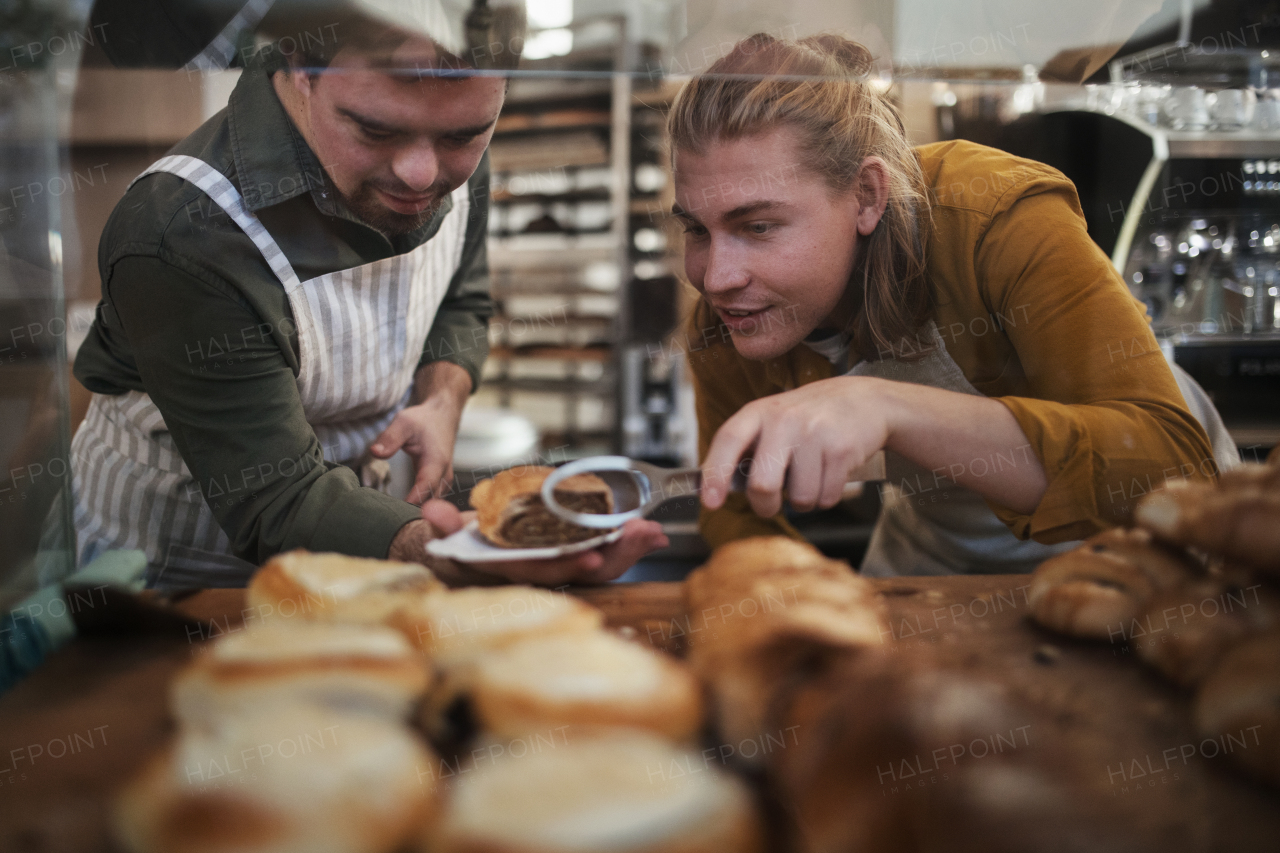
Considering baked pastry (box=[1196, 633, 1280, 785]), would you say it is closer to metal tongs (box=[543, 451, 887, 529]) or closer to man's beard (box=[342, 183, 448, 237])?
metal tongs (box=[543, 451, 887, 529])

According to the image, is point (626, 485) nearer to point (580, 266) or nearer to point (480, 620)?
point (480, 620)

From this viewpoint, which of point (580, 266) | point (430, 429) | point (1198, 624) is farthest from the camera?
point (580, 266)

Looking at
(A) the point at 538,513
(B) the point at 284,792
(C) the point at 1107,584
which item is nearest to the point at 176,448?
(A) the point at 538,513

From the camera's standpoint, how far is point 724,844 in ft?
1.26

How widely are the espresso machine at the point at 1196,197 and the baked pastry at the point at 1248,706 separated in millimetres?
512

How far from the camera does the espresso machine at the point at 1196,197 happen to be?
85 cm

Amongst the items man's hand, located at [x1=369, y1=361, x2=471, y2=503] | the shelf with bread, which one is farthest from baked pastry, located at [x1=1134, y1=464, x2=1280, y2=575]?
the shelf with bread

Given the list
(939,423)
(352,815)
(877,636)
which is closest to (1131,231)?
(939,423)

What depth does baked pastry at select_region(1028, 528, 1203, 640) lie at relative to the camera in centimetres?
66

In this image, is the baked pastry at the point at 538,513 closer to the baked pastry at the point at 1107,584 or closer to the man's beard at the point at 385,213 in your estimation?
the man's beard at the point at 385,213

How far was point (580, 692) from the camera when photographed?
1.55 ft

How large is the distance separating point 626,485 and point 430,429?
26 centimetres

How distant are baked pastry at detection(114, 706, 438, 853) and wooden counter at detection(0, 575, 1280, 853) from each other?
0.06 meters

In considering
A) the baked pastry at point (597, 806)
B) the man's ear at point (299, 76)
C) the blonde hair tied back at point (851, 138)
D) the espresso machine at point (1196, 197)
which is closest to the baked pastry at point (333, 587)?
the baked pastry at point (597, 806)
